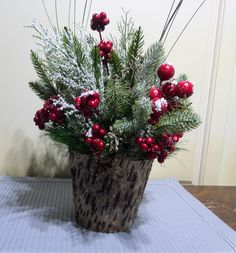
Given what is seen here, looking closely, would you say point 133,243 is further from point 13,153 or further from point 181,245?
point 13,153

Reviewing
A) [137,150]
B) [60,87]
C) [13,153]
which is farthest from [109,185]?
[13,153]

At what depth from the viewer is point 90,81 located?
0.56 meters

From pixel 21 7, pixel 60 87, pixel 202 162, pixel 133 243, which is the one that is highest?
pixel 21 7

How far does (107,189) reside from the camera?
592mm

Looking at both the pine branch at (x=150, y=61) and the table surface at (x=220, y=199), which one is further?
the table surface at (x=220, y=199)

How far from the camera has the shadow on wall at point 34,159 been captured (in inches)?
36.5

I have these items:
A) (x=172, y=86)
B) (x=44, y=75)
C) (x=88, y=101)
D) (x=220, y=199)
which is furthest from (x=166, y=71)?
(x=220, y=199)

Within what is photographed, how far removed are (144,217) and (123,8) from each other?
0.53m

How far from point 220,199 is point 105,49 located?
1.64 ft

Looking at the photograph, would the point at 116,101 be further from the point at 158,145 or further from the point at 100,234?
the point at 100,234

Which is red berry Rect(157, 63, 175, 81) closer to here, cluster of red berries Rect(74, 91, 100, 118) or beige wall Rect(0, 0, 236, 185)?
cluster of red berries Rect(74, 91, 100, 118)

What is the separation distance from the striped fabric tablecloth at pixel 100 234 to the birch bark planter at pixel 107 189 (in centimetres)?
2

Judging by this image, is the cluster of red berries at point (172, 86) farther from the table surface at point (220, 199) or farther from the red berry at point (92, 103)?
the table surface at point (220, 199)

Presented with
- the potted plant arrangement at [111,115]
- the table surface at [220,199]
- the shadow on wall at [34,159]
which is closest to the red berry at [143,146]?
the potted plant arrangement at [111,115]
